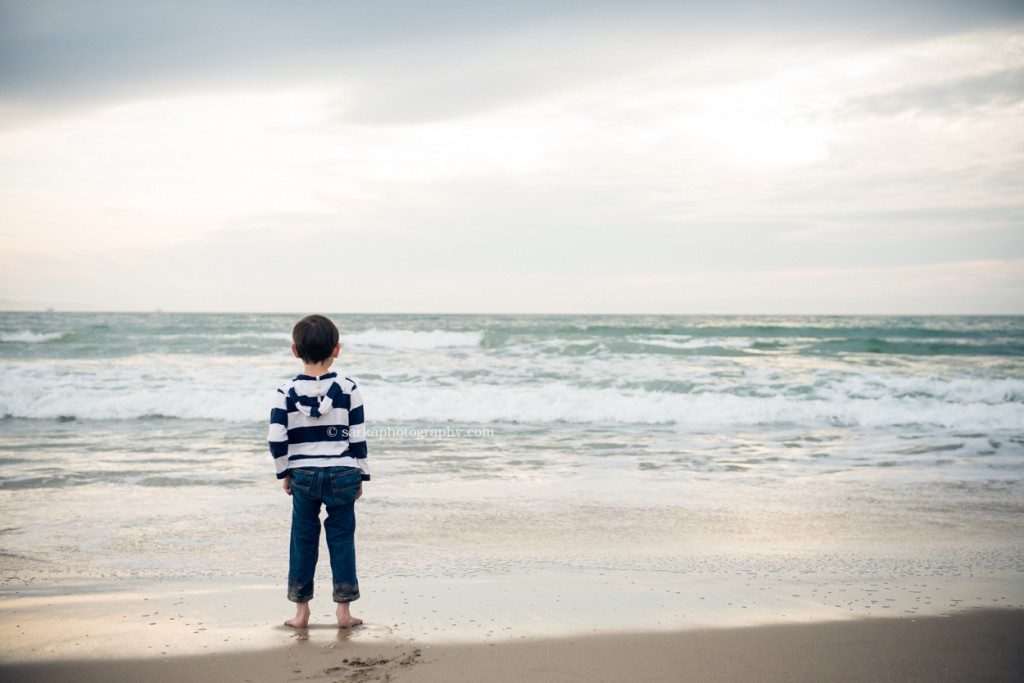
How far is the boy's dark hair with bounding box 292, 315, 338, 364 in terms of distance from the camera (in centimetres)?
356

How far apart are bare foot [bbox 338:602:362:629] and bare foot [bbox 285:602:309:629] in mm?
161

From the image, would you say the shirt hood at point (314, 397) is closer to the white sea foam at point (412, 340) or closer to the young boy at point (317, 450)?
the young boy at point (317, 450)

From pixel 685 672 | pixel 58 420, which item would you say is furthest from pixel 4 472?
pixel 685 672

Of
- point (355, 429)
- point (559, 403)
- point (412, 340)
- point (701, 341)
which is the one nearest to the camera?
point (355, 429)

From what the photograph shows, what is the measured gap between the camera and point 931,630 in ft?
11.6

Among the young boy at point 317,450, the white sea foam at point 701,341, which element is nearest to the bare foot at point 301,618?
the young boy at point 317,450

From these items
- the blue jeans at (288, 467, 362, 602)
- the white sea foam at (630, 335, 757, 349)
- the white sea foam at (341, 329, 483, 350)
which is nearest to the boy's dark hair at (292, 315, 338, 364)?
the blue jeans at (288, 467, 362, 602)

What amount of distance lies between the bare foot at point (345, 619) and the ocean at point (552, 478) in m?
0.78

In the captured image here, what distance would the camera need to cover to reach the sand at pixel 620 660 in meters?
3.03

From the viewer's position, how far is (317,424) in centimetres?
357

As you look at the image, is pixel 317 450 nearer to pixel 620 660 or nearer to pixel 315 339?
pixel 315 339

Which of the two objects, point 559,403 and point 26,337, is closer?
point 559,403

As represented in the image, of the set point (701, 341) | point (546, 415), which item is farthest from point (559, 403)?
point (701, 341)

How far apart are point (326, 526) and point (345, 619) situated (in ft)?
1.53
